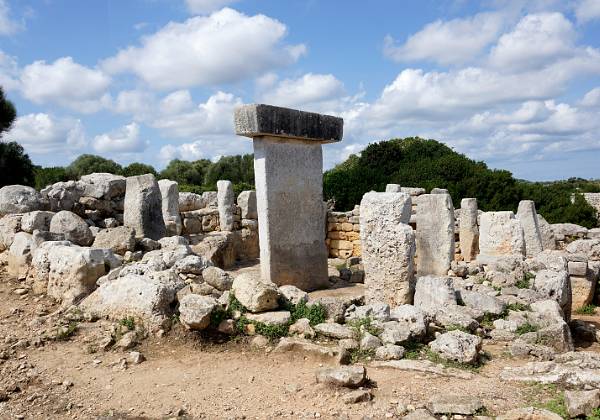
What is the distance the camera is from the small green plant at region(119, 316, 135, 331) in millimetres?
5168

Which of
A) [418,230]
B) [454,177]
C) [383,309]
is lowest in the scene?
[383,309]

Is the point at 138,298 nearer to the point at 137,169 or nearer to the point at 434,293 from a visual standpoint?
the point at 434,293

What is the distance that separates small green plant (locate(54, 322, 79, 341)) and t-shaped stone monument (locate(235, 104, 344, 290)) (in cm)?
347

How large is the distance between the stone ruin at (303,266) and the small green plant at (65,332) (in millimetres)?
226

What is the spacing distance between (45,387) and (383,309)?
3.07 metres

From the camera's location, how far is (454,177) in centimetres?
2084

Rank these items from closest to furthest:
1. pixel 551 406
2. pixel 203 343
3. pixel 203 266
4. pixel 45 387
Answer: pixel 551 406, pixel 45 387, pixel 203 343, pixel 203 266

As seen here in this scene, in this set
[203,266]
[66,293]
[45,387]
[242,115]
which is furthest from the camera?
[242,115]

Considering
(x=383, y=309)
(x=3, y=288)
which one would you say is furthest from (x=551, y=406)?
(x=3, y=288)

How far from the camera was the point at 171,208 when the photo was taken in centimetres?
1128

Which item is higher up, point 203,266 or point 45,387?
point 203,266

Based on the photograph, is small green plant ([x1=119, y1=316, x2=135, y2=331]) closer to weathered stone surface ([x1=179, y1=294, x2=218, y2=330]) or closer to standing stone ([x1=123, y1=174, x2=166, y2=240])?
weathered stone surface ([x1=179, y1=294, x2=218, y2=330])

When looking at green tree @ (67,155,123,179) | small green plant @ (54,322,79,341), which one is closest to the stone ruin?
small green plant @ (54,322,79,341)

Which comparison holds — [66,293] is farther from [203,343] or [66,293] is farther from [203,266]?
[203,343]
